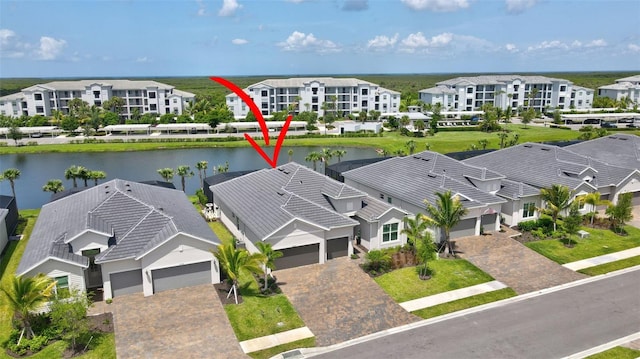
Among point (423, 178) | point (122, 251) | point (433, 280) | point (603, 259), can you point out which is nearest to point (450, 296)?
point (433, 280)

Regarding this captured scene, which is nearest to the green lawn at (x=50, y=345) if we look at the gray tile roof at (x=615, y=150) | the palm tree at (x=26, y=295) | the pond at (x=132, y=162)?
the palm tree at (x=26, y=295)

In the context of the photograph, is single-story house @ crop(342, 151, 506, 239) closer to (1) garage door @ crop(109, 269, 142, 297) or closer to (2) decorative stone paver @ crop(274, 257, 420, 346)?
(2) decorative stone paver @ crop(274, 257, 420, 346)

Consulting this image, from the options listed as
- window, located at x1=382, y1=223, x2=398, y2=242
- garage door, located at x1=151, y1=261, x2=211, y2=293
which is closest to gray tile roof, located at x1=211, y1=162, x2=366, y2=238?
window, located at x1=382, y1=223, x2=398, y2=242

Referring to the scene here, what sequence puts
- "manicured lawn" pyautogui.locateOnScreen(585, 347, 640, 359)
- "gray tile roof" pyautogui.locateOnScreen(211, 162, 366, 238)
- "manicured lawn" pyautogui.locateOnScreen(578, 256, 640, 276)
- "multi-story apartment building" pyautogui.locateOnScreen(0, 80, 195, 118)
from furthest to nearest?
"multi-story apartment building" pyautogui.locateOnScreen(0, 80, 195, 118) < "gray tile roof" pyautogui.locateOnScreen(211, 162, 366, 238) < "manicured lawn" pyautogui.locateOnScreen(578, 256, 640, 276) < "manicured lawn" pyautogui.locateOnScreen(585, 347, 640, 359)

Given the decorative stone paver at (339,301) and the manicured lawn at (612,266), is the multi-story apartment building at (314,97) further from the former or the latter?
the manicured lawn at (612,266)

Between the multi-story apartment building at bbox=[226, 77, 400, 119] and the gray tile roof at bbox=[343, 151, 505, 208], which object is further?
the multi-story apartment building at bbox=[226, 77, 400, 119]

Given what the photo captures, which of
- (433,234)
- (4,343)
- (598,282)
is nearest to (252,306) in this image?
(4,343)
